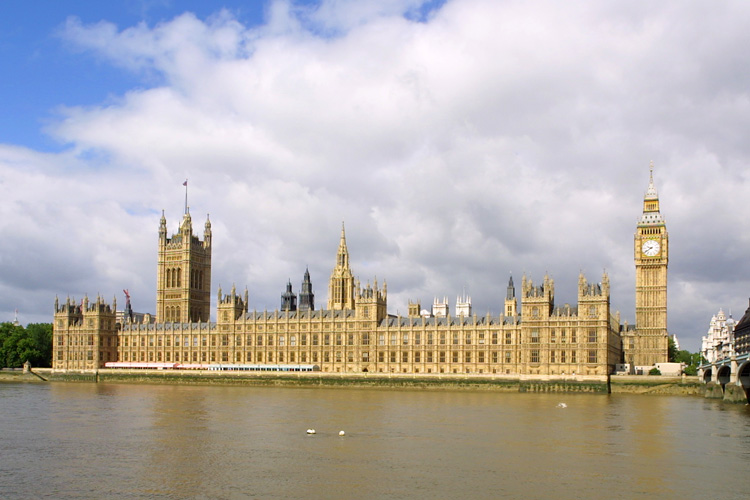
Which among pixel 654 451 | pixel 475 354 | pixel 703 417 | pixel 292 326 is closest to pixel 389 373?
pixel 475 354

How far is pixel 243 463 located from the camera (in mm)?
46094

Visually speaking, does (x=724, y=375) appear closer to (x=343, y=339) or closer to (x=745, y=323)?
(x=343, y=339)

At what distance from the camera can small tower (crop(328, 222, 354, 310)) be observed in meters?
158

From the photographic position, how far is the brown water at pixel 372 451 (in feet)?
131

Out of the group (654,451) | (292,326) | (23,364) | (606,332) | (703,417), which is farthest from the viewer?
(23,364)

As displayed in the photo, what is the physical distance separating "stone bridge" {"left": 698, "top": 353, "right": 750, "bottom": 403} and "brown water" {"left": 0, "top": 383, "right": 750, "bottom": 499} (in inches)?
159

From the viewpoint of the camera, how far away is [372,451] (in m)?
50.2

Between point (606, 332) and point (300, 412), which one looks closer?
point (300, 412)

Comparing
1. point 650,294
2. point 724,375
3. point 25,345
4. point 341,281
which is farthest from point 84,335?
point 724,375

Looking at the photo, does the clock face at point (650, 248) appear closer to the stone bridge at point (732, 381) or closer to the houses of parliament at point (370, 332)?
the houses of parliament at point (370, 332)

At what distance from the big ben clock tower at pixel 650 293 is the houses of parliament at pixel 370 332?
173mm

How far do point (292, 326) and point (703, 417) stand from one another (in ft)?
265

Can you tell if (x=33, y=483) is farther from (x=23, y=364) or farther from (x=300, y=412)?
(x=23, y=364)

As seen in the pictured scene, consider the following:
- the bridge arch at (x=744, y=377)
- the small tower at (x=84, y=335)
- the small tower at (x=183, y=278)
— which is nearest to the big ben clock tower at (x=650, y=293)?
the bridge arch at (x=744, y=377)
